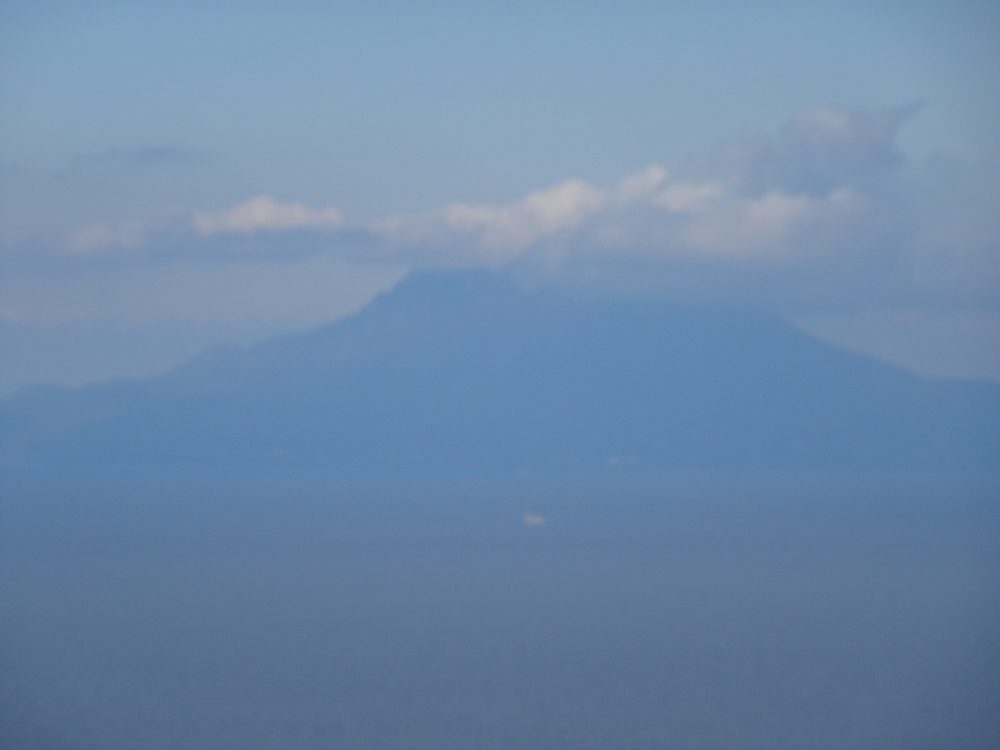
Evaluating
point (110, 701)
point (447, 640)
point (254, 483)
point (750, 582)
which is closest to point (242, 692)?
point (110, 701)

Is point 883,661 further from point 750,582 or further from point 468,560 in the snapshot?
point 468,560

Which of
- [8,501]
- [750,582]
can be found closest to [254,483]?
[8,501]

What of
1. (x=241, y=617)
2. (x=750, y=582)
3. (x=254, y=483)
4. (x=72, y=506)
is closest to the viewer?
(x=241, y=617)

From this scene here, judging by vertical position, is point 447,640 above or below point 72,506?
below

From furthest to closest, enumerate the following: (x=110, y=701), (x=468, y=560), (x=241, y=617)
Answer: (x=468, y=560), (x=241, y=617), (x=110, y=701)

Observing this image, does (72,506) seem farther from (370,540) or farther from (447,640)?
(447,640)

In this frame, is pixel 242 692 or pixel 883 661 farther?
pixel 883 661
